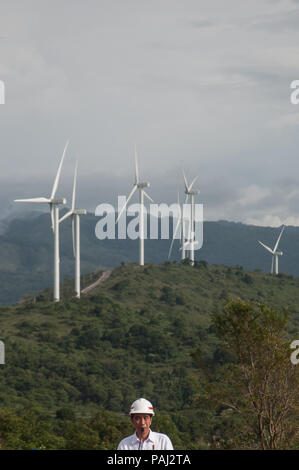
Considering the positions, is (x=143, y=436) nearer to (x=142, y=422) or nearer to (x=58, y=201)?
(x=142, y=422)

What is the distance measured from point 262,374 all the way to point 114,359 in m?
106

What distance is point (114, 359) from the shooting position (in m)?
154

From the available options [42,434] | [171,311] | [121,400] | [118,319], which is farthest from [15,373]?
[42,434]

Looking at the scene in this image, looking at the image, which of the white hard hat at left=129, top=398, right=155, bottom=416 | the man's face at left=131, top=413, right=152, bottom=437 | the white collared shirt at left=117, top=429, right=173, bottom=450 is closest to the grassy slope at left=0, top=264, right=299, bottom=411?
the white collared shirt at left=117, top=429, right=173, bottom=450

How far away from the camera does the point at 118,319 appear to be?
172000mm

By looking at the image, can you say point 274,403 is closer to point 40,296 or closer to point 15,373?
point 15,373

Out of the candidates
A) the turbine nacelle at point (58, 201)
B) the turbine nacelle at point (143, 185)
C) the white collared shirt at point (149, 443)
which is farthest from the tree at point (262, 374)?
the turbine nacelle at point (143, 185)

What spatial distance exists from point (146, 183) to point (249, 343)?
136667 millimetres

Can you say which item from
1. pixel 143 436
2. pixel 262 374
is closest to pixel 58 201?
pixel 262 374

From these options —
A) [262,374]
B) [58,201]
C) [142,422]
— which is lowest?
[262,374]

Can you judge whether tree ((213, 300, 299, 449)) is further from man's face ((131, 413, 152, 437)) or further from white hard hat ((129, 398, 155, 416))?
white hard hat ((129, 398, 155, 416))

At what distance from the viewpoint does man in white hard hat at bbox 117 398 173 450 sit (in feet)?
47.9

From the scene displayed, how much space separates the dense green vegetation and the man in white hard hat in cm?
6703

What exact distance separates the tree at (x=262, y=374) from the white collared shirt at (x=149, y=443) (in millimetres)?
34232
